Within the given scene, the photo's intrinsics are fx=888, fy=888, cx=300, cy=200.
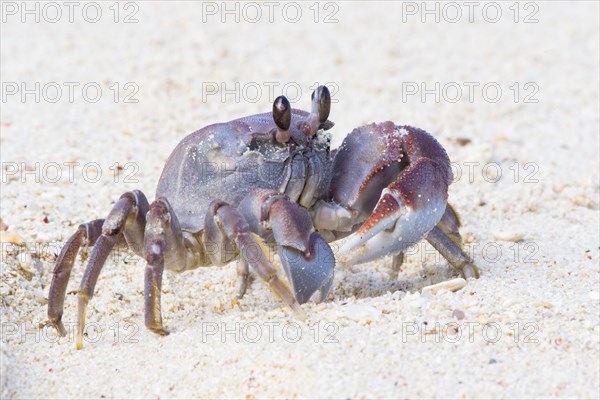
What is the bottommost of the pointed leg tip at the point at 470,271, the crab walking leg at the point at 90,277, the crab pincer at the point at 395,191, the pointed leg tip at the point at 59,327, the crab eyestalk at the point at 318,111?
the pointed leg tip at the point at 59,327

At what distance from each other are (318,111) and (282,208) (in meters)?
0.86

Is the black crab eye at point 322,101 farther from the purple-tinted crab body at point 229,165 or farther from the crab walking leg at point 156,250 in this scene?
the crab walking leg at point 156,250

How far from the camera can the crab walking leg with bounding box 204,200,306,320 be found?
4234mm

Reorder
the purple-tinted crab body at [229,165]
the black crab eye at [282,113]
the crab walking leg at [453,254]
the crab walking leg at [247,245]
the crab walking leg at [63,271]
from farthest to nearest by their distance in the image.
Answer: the crab walking leg at [453,254], the purple-tinted crab body at [229,165], the black crab eye at [282,113], the crab walking leg at [63,271], the crab walking leg at [247,245]

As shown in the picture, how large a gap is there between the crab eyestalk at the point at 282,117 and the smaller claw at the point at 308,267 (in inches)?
28.8

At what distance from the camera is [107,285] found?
17.5ft

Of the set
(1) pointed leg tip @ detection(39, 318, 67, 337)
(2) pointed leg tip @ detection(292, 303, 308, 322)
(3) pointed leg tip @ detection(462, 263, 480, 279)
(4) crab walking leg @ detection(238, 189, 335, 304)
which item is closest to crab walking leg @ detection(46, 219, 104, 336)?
(1) pointed leg tip @ detection(39, 318, 67, 337)

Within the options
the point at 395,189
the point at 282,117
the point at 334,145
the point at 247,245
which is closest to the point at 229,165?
the point at 282,117

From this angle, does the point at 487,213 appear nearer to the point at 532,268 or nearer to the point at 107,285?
the point at 532,268

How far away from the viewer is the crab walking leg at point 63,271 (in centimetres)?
453

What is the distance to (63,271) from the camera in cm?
453

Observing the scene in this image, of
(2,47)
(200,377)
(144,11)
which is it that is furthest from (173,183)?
(144,11)

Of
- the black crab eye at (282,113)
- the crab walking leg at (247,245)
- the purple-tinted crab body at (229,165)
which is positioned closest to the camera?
the crab walking leg at (247,245)

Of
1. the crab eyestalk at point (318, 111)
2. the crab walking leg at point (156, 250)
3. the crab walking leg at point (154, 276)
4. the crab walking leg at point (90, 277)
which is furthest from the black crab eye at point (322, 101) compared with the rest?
the crab walking leg at point (90, 277)
